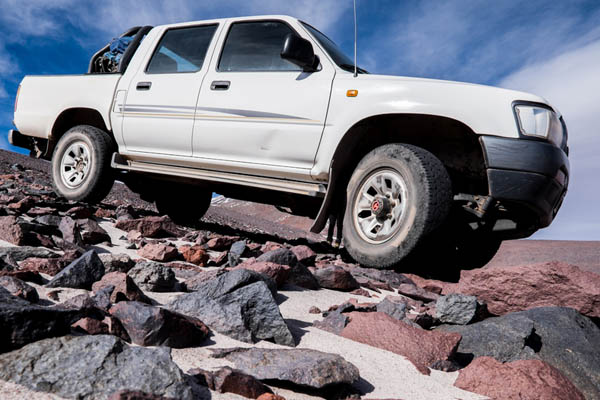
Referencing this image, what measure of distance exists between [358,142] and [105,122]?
2909 millimetres

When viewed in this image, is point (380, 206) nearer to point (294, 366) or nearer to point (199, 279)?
point (199, 279)

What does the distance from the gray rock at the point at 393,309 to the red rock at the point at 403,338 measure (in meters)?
0.17

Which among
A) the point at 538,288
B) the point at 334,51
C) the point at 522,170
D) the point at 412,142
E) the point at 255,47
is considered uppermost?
the point at 334,51

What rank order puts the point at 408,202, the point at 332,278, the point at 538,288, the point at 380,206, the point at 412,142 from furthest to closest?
the point at 412,142
the point at 380,206
the point at 408,202
the point at 332,278
the point at 538,288

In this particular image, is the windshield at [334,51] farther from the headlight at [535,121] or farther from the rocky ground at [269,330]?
the rocky ground at [269,330]

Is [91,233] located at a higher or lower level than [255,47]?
lower

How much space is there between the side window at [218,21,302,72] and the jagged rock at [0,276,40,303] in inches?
112

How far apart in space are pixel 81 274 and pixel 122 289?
385 millimetres

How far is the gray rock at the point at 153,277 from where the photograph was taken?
2.27m

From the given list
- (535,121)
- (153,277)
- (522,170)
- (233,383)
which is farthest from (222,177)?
(233,383)

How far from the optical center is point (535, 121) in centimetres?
312

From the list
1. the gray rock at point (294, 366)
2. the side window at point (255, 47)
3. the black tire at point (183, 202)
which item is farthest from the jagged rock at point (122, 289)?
the black tire at point (183, 202)

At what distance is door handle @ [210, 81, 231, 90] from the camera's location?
163 inches

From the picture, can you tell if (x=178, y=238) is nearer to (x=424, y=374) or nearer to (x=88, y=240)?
(x=88, y=240)
